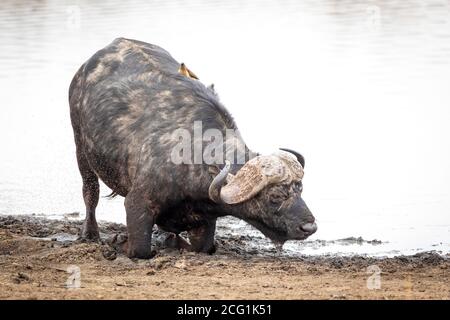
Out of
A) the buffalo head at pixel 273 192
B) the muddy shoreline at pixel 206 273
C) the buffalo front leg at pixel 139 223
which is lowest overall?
the muddy shoreline at pixel 206 273

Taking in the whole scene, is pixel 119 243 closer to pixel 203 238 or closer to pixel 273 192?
pixel 203 238

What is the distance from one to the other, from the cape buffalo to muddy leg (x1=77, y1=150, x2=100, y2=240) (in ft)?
0.10

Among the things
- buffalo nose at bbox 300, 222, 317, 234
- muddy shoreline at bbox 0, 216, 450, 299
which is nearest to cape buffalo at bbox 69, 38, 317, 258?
buffalo nose at bbox 300, 222, 317, 234

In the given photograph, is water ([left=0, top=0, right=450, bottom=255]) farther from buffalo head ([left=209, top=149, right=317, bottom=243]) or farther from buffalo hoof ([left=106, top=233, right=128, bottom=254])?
buffalo hoof ([left=106, top=233, right=128, bottom=254])

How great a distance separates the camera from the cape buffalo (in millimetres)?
11664

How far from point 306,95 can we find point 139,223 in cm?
1138

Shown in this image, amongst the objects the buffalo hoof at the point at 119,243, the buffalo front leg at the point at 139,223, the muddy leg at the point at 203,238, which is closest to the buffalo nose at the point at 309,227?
the muddy leg at the point at 203,238

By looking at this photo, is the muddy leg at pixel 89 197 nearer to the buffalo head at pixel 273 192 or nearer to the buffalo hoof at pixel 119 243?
the buffalo hoof at pixel 119 243

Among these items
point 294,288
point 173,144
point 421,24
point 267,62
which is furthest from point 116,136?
point 421,24

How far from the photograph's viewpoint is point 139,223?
12367mm

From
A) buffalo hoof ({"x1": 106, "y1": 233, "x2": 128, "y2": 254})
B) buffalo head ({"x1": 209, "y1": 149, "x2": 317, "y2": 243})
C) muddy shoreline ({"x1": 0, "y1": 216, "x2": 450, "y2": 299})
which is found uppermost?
buffalo head ({"x1": 209, "y1": 149, "x2": 317, "y2": 243})

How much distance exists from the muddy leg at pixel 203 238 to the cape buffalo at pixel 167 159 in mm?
14

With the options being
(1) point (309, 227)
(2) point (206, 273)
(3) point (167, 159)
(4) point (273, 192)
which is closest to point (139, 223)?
(3) point (167, 159)

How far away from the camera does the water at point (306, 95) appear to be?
51.8ft
